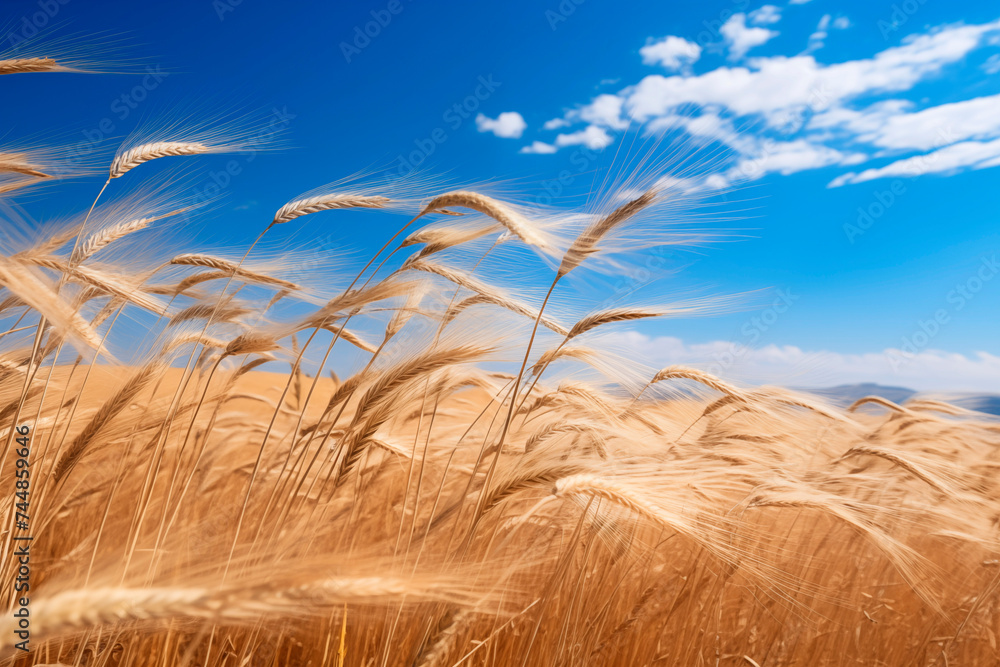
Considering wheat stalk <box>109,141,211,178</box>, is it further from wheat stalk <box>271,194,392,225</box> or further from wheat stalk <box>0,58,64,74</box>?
wheat stalk <box>271,194,392,225</box>

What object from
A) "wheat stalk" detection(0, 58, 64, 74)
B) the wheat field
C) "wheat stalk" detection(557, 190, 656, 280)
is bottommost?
the wheat field

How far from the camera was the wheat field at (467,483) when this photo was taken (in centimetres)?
137

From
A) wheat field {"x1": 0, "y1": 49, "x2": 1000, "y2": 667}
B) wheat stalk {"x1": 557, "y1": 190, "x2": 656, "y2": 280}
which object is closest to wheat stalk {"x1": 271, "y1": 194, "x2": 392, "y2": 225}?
wheat field {"x1": 0, "y1": 49, "x2": 1000, "y2": 667}

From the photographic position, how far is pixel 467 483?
217 cm

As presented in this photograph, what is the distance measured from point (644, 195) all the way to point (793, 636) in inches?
77.5

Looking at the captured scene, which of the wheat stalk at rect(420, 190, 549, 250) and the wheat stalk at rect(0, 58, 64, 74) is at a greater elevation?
the wheat stalk at rect(0, 58, 64, 74)

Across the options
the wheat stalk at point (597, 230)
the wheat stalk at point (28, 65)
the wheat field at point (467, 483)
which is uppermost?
the wheat stalk at point (28, 65)

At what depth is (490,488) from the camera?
1.40 metres

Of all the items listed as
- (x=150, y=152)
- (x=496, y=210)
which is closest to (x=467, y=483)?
(x=496, y=210)

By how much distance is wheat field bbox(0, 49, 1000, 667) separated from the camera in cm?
137

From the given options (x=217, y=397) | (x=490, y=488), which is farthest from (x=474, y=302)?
(x=217, y=397)

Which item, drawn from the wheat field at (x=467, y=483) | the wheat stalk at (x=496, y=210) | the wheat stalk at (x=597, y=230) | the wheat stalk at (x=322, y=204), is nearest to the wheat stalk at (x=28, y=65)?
the wheat field at (x=467, y=483)

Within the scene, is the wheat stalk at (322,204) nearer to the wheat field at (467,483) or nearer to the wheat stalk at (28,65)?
the wheat field at (467,483)

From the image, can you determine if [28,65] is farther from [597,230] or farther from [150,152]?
[597,230]
